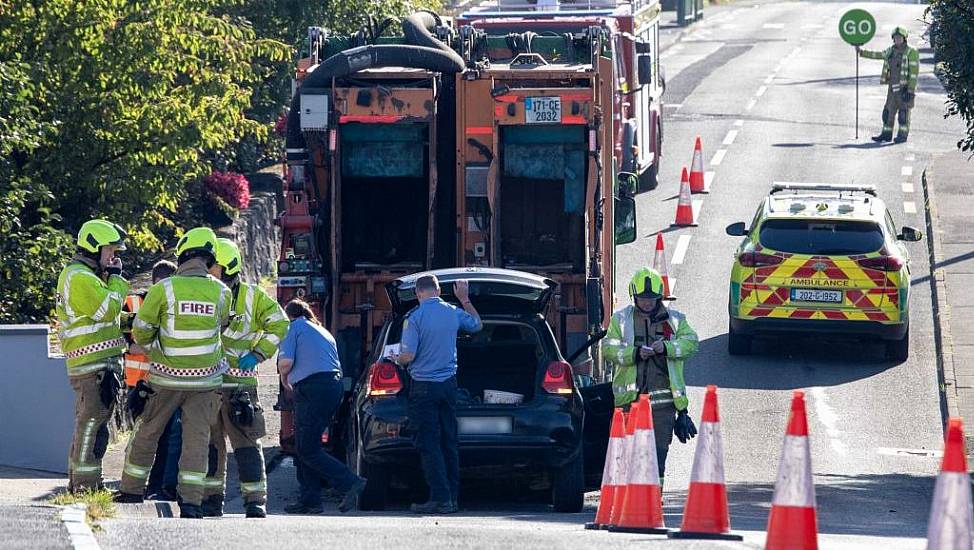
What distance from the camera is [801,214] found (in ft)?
58.0

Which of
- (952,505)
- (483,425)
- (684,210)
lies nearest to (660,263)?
(684,210)

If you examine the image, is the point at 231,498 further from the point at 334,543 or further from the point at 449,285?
the point at 334,543

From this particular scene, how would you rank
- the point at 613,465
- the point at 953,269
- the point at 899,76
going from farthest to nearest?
the point at 899,76 < the point at 953,269 < the point at 613,465

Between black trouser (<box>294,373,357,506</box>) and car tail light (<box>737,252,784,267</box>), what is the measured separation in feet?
23.3

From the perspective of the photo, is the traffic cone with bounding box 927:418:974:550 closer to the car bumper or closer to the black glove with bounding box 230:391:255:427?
the black glove with bounding box 230:391:255:427

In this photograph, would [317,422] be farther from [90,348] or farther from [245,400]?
[90,348]

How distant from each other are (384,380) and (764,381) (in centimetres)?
655

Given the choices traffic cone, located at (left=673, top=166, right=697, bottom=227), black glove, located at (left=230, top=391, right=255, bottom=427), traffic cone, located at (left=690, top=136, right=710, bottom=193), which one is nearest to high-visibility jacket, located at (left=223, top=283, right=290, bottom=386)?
black glove, located at (left=230, top=391, right=255, bottom=427)

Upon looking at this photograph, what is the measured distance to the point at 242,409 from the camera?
10.9 m

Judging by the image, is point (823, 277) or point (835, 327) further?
point (835, 327)

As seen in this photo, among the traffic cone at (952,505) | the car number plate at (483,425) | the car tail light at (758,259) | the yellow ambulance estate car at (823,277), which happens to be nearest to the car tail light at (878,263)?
the yellow ambulance estate car at (823,277)

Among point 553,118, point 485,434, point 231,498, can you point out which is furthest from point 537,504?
point 553,118

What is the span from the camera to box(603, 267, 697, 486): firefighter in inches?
459

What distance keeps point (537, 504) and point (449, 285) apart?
68.7 inches
